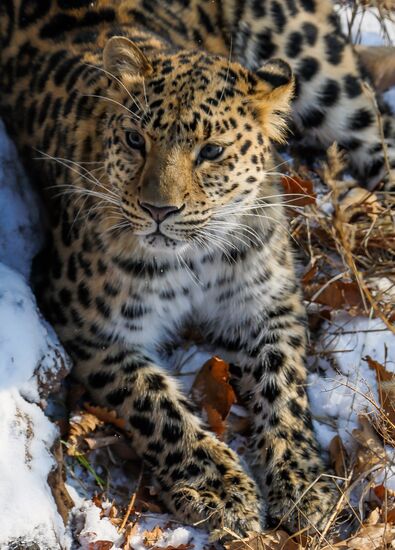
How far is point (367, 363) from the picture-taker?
564cm

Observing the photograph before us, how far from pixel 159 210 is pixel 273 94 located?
0.85 m

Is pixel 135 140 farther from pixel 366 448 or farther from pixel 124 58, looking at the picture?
pixel 366 448

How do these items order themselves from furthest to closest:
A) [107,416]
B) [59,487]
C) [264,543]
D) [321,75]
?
[321,75] → [107,416] → [59,487] → [264,543]

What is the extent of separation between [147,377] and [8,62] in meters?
2.34

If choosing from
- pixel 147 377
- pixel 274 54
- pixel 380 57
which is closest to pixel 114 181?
pixel 147 377

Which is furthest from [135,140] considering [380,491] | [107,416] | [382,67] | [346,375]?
[382,67]

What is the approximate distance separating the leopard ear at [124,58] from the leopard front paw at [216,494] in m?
1.84

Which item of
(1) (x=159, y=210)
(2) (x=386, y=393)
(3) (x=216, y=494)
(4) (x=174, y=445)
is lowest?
(3) (x=216, y=494)

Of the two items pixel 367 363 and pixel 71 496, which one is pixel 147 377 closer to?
pixel 71 496

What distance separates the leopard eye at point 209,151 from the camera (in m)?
4.73

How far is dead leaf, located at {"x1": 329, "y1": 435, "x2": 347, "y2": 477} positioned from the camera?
5082mm

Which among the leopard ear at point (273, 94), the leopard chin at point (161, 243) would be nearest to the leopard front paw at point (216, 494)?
the leopard chin at point (161, 243)

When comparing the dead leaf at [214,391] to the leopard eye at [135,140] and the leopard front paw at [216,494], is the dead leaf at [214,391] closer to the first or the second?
the leopard front paw at [216,494]

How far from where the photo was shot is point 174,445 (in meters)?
5.00
